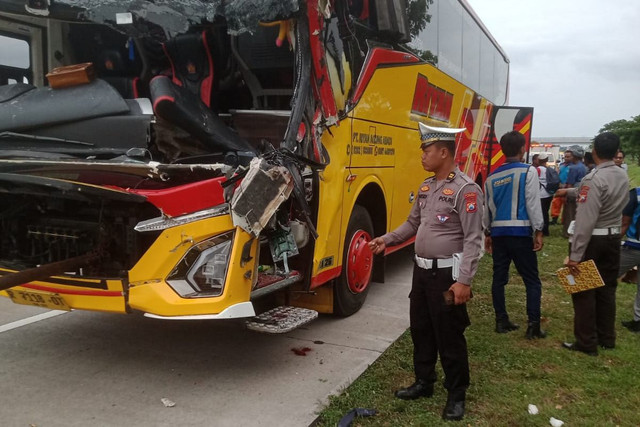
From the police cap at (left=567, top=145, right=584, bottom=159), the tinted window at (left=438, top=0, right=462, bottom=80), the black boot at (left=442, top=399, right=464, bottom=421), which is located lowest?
the black boot at (left=442, top=399, right=464, bottom=421)

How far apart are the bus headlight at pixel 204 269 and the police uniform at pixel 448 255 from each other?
49.2 inches

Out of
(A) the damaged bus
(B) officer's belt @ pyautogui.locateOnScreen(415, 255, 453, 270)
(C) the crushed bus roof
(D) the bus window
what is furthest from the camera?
(D) the bus window

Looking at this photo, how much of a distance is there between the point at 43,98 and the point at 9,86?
18.9 inches

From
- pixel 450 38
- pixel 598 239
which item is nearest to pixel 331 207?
pixel 598 239

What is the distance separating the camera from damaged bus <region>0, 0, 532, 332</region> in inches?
134

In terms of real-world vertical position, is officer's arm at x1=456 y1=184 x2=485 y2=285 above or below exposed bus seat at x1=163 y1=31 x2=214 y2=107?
below

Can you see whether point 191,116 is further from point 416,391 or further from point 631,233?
point 631,233

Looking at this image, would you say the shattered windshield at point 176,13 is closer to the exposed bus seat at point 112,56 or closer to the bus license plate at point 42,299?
the exposed bus seat at point 112,56

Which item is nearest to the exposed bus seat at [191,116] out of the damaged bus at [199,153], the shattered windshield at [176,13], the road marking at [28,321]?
the damaged bus at [199,153]

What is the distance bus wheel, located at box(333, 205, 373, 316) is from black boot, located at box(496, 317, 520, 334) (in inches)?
52.9

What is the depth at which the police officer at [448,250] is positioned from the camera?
126 inches

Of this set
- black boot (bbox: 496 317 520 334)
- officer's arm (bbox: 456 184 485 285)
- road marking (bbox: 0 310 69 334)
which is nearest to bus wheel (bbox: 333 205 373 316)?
black boot (bbox: 496 317 520 334)

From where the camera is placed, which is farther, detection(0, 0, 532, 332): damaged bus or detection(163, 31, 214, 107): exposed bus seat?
detection(163, 31, 214, 107): exposed bus seat

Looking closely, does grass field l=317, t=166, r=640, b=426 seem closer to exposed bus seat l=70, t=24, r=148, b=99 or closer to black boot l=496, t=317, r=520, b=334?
black boot l=496, t=317, r=520, b=334
